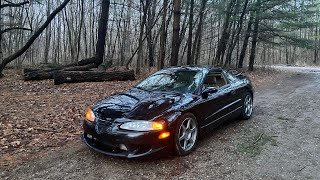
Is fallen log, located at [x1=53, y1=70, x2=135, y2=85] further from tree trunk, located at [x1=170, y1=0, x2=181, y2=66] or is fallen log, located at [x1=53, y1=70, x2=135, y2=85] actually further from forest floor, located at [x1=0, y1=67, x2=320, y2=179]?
forest floor, located at [x1=0, y1=67, x2=320, y2=179]

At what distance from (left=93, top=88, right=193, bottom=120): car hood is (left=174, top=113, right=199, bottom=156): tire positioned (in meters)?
0.25

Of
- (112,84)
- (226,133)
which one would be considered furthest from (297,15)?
(226,133)

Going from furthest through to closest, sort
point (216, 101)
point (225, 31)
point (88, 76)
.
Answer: point (225, 31) < point (88, 76) < point (216, 101)

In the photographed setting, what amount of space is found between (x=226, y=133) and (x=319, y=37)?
30.4 meters

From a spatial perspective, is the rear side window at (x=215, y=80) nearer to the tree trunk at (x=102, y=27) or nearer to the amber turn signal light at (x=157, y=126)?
the amber turn signal light at (x=157, y=126)

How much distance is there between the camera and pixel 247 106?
22.6 ft

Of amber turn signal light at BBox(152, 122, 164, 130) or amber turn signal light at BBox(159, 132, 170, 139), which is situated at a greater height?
amber turn signal light at BBox(152, 122, 164, 130)

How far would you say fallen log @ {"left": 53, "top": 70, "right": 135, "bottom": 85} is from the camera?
→ 37.5ft

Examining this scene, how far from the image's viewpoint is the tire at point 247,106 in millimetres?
6692

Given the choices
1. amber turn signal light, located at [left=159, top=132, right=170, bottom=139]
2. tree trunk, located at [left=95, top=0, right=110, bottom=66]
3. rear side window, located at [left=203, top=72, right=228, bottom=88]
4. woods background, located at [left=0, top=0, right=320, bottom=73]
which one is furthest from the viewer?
woods background, located at [left=0, top=0, right=320, bottom=73]

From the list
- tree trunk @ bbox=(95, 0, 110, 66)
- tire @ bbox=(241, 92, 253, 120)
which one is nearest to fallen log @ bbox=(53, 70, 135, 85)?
tree trunk @ bbox=(95, 0, 110, 66)

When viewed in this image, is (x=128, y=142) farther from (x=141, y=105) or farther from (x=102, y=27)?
(x=102, y=27)

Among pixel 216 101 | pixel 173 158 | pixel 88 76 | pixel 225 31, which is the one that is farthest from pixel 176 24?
pixel 225 31

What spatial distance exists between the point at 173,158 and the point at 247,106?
10.4ft
